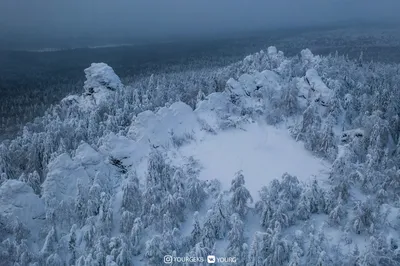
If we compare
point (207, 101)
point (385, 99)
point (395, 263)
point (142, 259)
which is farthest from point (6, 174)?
point (385, 99)

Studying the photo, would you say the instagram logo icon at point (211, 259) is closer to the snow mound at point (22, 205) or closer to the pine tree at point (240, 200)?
the pine tree at point (240, 200)

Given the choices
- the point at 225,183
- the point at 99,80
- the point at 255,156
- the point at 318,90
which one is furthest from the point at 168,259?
the point at 99,80

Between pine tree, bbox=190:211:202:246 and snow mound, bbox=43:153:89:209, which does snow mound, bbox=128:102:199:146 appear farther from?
pine tree, bbox=190:211:202:246

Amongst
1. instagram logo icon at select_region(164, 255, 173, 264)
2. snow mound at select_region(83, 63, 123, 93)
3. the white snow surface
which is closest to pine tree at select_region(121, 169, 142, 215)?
instagram logo icon at select_region(164, 255, 173, 264)

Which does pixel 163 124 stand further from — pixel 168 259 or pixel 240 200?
pixel 168 259

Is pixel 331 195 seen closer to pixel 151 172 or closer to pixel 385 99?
pixel 151 172
